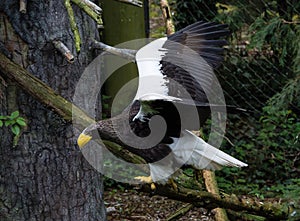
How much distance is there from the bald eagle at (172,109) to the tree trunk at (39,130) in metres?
0.15

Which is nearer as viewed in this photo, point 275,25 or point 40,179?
point 40,179

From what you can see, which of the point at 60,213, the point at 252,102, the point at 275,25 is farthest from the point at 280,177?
the point at 60,213

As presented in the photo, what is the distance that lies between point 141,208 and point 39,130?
4.96 ft

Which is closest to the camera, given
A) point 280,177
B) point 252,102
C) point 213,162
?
point 213,162

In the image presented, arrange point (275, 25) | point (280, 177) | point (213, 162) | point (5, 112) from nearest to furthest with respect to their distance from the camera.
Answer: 1. point (5, 112)
2. point (213, 162)
3. point (275, 25)
4. point (280, 177)

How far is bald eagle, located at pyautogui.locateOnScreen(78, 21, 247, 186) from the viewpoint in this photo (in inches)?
83.1

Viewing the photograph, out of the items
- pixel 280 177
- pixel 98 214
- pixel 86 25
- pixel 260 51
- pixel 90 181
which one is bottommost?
pixel 280 177

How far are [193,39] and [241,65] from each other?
2.01 m

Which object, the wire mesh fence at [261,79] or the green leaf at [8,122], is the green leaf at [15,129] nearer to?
the green leaf at [8,122]

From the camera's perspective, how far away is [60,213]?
2320mm

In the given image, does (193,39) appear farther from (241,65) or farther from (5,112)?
(241,65)

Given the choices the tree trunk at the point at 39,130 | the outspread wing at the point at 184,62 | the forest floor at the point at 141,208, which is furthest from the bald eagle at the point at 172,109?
the forest floor at the point at 141,208

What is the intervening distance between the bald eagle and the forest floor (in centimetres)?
112

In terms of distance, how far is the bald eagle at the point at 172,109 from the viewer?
2.11 m
